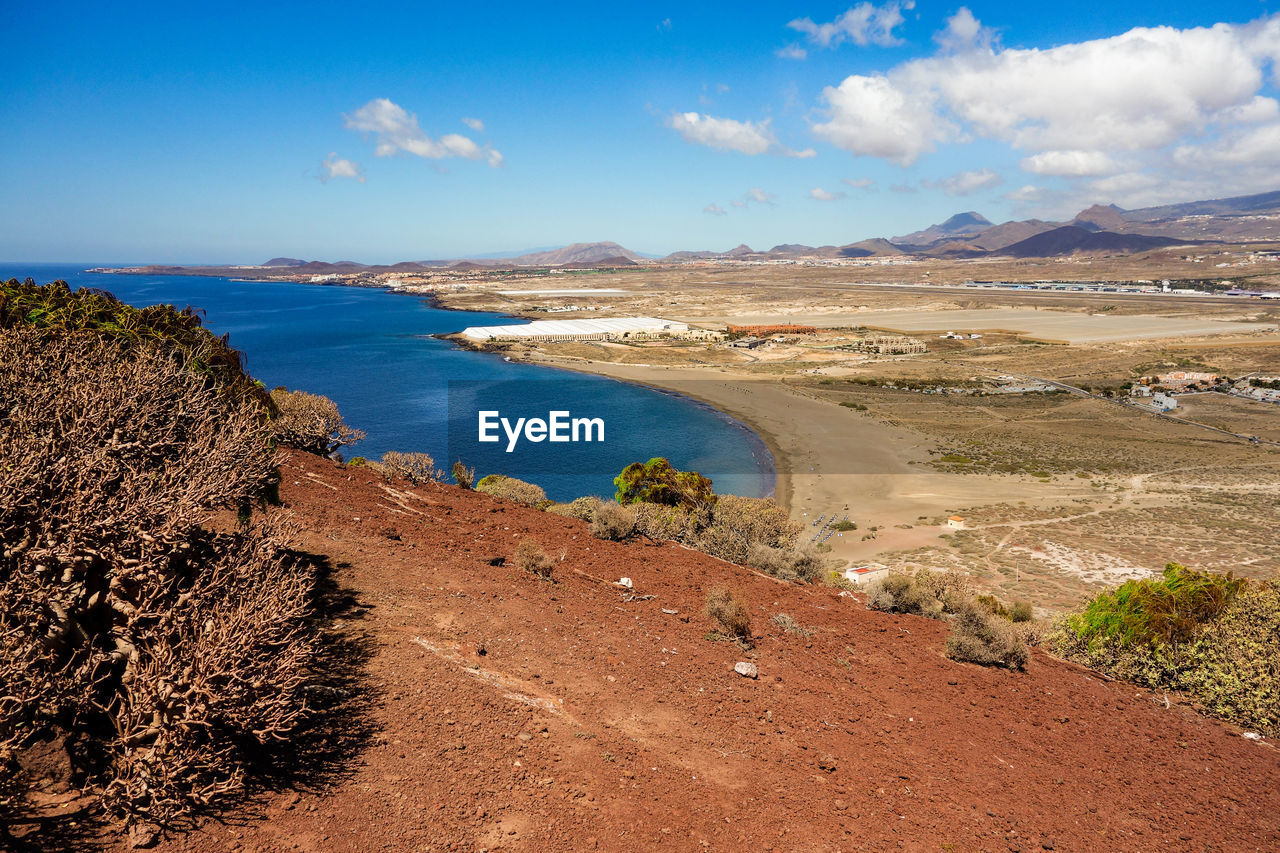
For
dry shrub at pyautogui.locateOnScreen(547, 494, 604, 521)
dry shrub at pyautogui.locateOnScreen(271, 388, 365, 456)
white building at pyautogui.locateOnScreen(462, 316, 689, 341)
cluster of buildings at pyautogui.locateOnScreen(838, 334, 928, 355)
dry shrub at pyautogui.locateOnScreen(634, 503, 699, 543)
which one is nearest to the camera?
dry shrub at pyautogui.locateOnScreen(634, 503, 699, 543)

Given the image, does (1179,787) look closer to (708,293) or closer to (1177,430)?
(1177,430)

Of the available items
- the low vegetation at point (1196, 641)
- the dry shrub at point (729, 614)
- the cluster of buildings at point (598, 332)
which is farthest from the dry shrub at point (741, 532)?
the cluster of buildings at point (598, 332)

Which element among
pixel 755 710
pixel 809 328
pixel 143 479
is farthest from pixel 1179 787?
pixel 809 328

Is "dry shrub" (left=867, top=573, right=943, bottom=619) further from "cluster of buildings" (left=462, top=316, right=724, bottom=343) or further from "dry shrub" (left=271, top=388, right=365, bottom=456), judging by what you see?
"cluster of buildings" (left=462, top=316, right=724, bottom=343)

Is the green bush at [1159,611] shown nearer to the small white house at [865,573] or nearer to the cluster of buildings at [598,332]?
the small white house at [865,573]

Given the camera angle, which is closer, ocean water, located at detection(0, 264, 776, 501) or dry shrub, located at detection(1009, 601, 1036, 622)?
dry shrub, located at detection(1009, 601, 1036, 622)

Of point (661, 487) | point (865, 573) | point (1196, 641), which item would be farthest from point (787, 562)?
point (661, 487)

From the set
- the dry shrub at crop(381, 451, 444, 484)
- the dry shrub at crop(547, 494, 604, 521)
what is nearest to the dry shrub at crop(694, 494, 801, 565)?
the dry shrub at crop(547, 494, 604, 521)

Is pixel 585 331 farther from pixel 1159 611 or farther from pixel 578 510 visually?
pixel 1159 611
